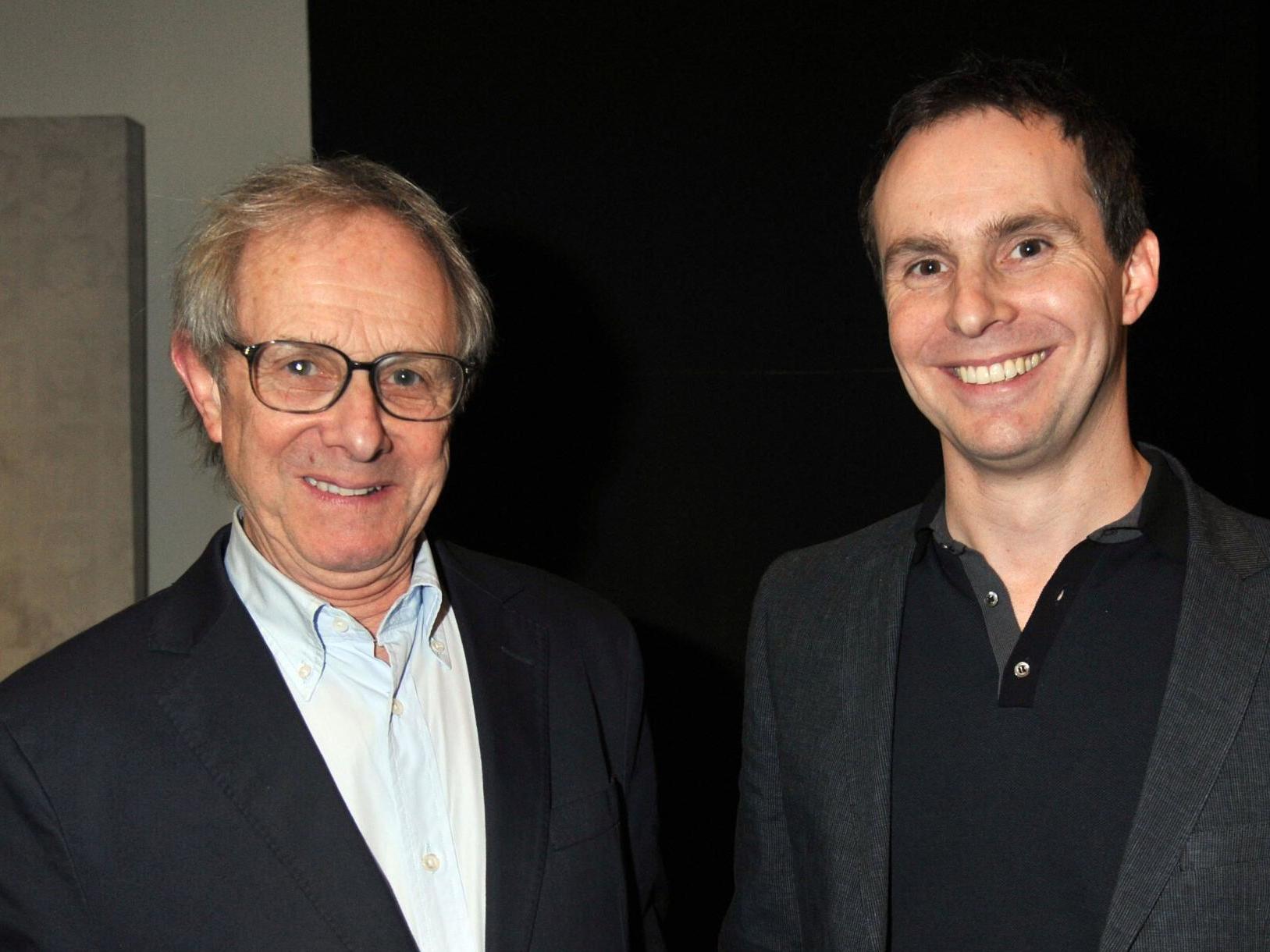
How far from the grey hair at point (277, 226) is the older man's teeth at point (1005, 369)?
0.74 metres

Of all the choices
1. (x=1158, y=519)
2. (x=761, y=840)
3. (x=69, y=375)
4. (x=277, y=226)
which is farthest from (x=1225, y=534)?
(x=69, y=375)

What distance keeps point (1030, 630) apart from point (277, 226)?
117cm

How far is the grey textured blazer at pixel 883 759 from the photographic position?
54.3 inches

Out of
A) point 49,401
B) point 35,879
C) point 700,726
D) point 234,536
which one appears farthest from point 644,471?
point 35,879

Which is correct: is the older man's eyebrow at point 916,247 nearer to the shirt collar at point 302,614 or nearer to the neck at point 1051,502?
the neck at point 1051,502

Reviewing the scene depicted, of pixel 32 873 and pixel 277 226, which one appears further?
pixel 277 226

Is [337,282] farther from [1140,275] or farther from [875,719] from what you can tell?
[1140,275]

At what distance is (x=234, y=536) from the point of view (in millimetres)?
1662

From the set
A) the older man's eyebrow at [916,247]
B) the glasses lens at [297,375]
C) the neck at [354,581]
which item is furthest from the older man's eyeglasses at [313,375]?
the older man's eyebrow at [916,247]

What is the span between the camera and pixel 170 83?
8.68 feet

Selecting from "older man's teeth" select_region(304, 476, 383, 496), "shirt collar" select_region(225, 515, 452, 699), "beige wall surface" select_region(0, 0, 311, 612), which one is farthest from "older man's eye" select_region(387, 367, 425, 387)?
"beige wall surface" select_region(0, 0, 311, 612)

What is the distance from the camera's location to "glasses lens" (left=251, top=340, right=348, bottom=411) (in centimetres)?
154

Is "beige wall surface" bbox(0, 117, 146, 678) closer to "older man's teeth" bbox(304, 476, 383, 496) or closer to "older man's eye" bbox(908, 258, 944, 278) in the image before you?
"older man's teeth" bbox(304, 476, 383, 496)

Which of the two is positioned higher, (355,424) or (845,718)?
(355,424)
